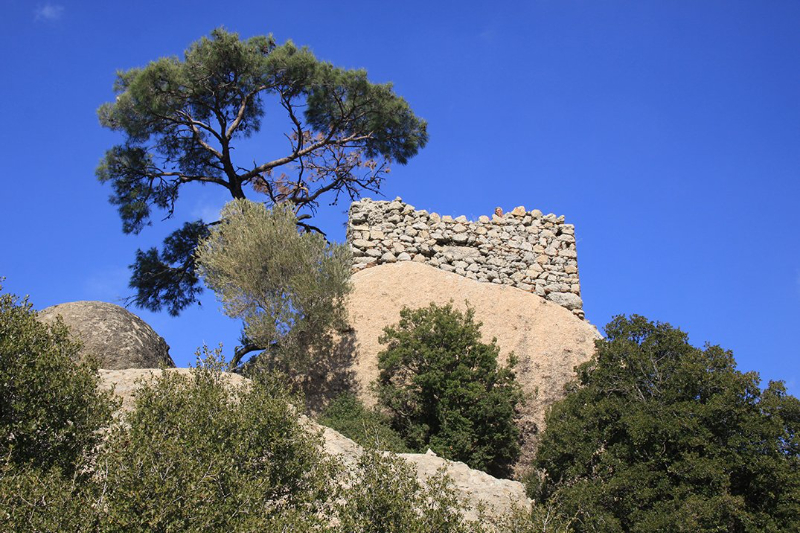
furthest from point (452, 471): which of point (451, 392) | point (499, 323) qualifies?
point (499, 323)

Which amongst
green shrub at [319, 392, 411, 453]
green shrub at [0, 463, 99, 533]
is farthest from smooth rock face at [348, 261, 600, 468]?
green shrub at [0, 463, 99, 533]

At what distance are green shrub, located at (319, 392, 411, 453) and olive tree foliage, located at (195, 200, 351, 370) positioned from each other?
154 cm

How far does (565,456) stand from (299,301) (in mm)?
8324

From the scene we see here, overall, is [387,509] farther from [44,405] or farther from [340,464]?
[44,405]

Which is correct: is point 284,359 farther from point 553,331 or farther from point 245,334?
point 553,331

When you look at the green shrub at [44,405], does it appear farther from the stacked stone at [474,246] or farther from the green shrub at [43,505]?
the stacked stone at [474,246]

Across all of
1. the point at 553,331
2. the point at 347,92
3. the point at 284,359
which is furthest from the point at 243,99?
the point at 553,331

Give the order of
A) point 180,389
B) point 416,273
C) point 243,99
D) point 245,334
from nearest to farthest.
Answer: point 180,389
point 245,334
point 416,273
point 243,99

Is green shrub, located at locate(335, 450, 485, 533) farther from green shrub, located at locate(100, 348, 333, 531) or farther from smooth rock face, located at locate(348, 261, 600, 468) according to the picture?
smooth rock face, located at locate(348, 261, 600, 468)

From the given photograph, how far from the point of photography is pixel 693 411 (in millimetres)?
14664

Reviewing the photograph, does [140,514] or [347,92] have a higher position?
[347,92]

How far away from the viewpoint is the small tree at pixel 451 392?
18189 mm

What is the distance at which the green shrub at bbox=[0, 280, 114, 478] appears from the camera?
37.8 feet

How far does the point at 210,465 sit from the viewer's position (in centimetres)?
1056
